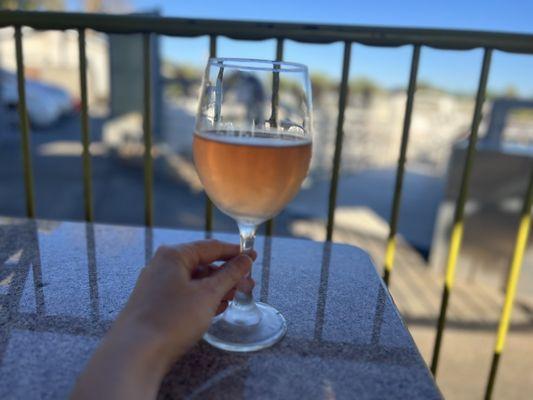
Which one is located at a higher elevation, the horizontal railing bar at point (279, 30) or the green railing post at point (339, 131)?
the horizontal railing bar at point (279, 30)

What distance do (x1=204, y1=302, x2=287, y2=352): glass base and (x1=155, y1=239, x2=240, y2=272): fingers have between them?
0.08 meters

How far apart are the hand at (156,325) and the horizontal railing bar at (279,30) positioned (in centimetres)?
77

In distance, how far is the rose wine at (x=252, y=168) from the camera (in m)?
0.55

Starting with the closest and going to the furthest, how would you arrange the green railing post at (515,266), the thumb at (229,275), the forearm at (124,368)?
the forearm at (124,368)
the thumb at (229,275)
the green railing post at (515,266)

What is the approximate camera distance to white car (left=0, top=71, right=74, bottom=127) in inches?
515

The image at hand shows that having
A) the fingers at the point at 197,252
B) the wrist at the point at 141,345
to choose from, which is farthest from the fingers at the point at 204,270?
the wrist at the point at 141,345

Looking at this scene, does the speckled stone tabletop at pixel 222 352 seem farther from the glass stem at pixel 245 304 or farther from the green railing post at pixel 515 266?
the green railing post at pixel 515 266

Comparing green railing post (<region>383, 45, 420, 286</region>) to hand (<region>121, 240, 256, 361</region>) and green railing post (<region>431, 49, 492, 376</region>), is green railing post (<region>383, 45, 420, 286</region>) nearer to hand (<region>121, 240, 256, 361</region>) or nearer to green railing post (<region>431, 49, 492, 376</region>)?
green railing post (<region>431, 49, 492, 376</region>)

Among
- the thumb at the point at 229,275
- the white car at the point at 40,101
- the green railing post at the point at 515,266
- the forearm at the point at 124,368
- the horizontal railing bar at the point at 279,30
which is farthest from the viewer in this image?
the white car at the point at 40,101

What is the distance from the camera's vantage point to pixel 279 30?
3.83 ft

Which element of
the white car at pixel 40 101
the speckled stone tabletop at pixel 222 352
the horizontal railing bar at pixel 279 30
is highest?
the horizontal railing bar at pixel 279 30

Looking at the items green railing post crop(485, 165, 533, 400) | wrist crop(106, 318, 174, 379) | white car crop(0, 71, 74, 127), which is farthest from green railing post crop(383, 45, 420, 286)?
white car crop(0, 71, 74, 127)

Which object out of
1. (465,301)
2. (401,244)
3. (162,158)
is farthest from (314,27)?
(162,158)

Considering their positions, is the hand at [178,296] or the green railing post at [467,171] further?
the green railing post at [467,171]
